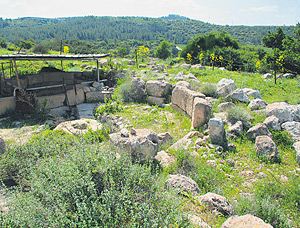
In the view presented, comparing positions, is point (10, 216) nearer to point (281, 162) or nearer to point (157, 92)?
point (281, 162)

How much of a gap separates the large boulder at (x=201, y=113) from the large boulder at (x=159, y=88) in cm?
335

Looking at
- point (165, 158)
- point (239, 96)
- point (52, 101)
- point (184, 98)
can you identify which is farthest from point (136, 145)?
point (52, 101)

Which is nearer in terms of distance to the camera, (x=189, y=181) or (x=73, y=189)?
(x=73, y=189)

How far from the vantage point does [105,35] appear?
115688 millimetres

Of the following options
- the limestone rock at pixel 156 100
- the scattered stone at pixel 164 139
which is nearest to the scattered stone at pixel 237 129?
the scattered stone at pixel 164 139

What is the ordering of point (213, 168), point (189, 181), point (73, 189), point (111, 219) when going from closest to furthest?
1. point (111, 219)
2. point (73, 189)
3. point (189, 181)
4. point (213, 168)

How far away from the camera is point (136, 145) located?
5168mm

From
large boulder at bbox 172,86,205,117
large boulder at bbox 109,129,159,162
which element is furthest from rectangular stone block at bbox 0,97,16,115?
large boulder at bbox 172,86,205,117

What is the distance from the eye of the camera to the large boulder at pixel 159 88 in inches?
412

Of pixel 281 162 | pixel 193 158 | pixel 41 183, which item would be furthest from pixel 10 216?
pixel 281 162

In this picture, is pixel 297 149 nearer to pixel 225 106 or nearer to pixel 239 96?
pixel 225 106

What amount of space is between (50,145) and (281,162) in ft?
19.7

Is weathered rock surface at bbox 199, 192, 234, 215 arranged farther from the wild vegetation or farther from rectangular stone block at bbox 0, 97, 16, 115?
rectangular stone block at bbox 0, 97, 16, 115

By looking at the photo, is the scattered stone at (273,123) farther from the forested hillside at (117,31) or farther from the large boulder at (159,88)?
the forested hillside at (117,31)
